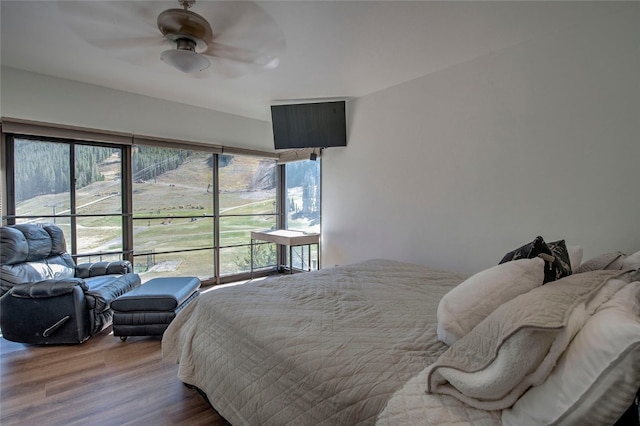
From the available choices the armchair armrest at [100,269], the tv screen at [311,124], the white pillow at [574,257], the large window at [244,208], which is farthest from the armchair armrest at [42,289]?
the white pillow at [574,257]

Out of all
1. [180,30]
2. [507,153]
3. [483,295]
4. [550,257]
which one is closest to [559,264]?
[550,257]

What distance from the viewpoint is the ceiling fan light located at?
1.95 metres

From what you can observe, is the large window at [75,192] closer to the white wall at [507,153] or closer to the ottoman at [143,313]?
the ottoman at [143,313]

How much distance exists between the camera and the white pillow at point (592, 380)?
64cm

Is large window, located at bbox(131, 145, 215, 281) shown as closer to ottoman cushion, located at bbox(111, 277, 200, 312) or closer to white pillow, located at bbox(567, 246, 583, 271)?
ottoman cushion, located at bbox(111, 277, 200, 312)

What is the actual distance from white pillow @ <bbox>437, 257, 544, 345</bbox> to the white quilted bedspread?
14cm

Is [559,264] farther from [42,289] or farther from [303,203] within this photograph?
[303,203]

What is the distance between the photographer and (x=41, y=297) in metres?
2.45

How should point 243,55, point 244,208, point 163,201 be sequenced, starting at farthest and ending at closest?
point 244,208 → point 163,201 → point 243,55

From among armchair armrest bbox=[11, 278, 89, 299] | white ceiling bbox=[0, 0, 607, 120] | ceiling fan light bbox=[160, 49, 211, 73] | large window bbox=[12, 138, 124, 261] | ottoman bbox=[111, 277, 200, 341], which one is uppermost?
white ceiling bbox=[0, 0, 607, 120]

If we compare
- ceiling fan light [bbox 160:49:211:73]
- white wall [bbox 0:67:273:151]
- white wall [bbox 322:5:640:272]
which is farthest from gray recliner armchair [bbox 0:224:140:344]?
white wall [bbox 322:5:640:272]

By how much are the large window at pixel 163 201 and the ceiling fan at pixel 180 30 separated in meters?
1.55

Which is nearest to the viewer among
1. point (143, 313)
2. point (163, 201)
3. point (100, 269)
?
point (143, 313)

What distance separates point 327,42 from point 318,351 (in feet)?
7.49
